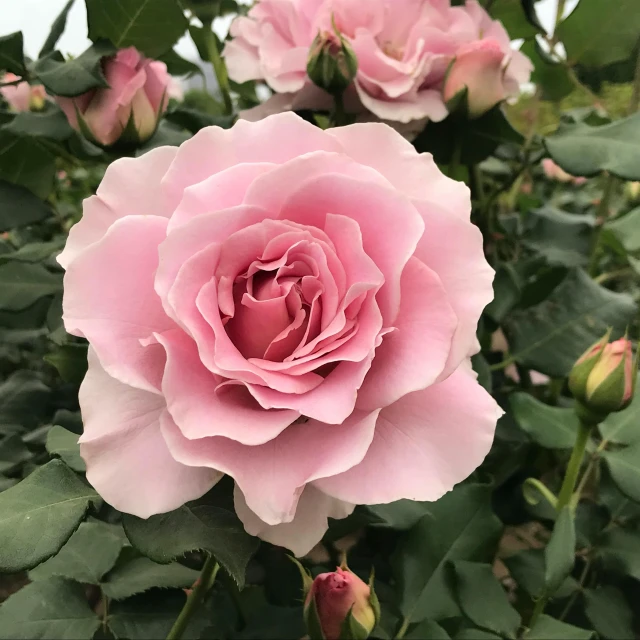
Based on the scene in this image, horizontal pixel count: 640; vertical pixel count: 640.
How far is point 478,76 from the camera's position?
46 cm

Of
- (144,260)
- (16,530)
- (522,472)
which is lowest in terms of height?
(522,472)

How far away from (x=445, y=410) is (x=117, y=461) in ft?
0.51

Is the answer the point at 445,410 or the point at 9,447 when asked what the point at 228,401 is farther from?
the point at 9,447

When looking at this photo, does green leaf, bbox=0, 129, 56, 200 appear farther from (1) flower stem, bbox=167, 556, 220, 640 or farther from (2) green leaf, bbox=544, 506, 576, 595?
(2) green leaf, bbox=544, 506, 576, 595

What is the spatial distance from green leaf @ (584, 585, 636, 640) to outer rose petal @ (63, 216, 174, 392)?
0.43m

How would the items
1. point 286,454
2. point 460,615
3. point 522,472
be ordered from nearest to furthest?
point 286,454
point 460,615
point 522,472

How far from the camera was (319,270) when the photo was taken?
0.29 m

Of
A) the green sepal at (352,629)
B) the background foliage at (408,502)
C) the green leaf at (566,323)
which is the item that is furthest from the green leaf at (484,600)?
the green leaf at (566,323)

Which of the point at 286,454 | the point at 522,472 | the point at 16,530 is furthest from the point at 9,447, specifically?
the point at 522,472

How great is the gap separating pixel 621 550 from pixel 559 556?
6.2 inches

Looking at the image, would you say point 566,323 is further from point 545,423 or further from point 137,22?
point 137,22

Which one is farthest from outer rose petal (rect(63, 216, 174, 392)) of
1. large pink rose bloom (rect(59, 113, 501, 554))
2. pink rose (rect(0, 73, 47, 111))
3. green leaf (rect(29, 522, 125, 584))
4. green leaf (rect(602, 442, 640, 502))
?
pink rose (rect(0, 73, 47, 111))

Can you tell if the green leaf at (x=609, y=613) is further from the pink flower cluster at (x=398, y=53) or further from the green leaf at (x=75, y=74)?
the green leaf at (x=75, y=74)

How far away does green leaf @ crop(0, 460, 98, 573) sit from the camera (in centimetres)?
29
